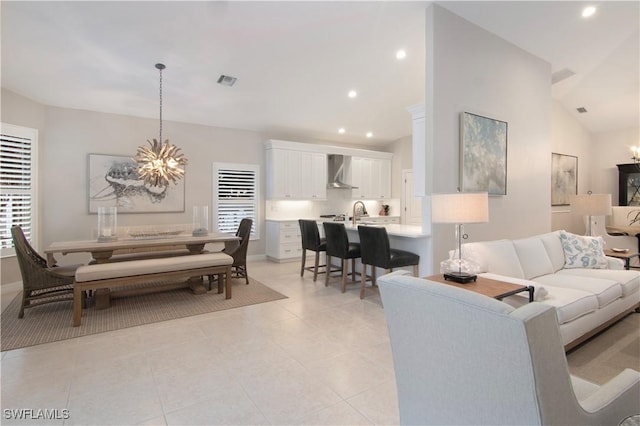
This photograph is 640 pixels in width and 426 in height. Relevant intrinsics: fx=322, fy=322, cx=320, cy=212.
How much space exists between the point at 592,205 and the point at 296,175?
198 inches

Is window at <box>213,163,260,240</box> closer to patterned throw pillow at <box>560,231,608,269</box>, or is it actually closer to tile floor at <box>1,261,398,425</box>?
tile floor at <box>1,261,398,425</box>

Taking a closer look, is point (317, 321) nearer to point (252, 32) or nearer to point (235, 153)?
point (252, 32)

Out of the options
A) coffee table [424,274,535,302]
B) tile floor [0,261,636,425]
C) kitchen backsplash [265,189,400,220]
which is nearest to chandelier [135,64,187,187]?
tile floor [0,261,636,425]

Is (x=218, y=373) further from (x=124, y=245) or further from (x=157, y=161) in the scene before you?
(x=157, y=161)

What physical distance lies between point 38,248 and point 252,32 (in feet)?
14.5

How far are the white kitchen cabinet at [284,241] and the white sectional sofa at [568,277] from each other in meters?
4.04

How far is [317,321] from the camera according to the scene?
3402 millimetres

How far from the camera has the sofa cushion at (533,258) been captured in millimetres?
3457

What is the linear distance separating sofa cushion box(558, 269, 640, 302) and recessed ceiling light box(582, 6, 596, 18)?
125 inches

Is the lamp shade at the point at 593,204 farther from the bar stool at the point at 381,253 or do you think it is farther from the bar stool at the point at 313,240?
the bar stool at the point at 313,240

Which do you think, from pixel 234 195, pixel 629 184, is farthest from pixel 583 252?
pixel 234 195

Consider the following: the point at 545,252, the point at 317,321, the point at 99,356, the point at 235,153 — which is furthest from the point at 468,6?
the point at 99,356

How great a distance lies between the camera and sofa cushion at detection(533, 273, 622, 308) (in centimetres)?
293

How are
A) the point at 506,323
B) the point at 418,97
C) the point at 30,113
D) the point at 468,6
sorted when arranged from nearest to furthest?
the point at 506,323, the point at 468,6, the point at 30,113, the point at 418,97
